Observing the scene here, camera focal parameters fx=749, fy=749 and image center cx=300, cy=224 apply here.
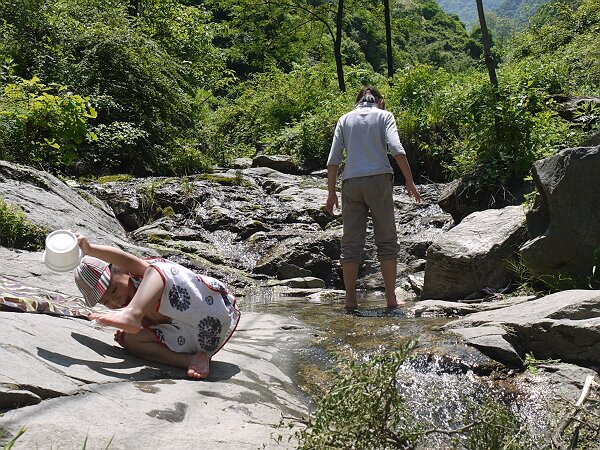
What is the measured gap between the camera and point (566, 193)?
5984 mm

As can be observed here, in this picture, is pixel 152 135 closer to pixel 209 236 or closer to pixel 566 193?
pixel 209 236

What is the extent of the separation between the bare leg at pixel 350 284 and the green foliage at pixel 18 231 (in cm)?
292

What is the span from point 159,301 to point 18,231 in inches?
142

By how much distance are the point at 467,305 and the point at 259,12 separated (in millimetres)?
22335

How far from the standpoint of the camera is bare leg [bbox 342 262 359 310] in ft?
22.9

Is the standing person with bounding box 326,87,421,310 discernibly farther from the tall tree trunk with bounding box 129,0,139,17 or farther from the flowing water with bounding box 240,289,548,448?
the tall tree trunk with bounding box 129,0,139,17

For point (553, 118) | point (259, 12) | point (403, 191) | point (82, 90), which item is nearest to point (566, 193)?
point (553, 118)

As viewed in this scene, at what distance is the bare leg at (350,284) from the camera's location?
699cm

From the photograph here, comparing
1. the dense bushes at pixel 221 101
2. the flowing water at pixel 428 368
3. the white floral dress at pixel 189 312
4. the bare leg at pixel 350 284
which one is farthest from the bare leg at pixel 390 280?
the white floral dress at pixel 189 312

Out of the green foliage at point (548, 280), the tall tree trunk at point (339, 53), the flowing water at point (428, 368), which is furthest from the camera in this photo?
the tall tree trunk at point (339, 53)

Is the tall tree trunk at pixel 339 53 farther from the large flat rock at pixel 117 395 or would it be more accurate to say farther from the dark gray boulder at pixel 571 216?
the large flat rock at pixel 117 395

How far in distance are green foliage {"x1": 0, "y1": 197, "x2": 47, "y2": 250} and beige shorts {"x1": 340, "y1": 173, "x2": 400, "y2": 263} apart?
293cm

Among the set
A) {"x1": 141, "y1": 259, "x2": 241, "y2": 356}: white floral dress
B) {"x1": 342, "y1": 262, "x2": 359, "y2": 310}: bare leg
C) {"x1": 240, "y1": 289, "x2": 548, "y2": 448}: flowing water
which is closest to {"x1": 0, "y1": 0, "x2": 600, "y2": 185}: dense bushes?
{"x1": 342, "y1": 262, "x2": 359, "y2": 310}: bare leg

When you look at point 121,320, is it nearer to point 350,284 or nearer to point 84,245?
point 84,245
